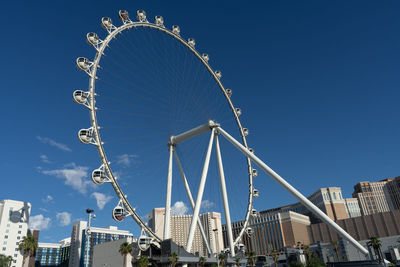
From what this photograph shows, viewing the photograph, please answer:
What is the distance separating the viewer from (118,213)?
30.4 m

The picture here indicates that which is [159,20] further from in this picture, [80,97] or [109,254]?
[109,254]

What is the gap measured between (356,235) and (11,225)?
133062 millimetres

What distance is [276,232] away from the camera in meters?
165

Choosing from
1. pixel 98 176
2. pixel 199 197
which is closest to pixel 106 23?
pixel 98 176

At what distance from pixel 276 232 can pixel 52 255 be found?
4942 inches

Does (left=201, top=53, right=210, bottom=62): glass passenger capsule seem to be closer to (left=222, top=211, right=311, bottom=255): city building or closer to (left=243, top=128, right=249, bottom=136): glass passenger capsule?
(left=243, top=128, right=249, bottom=136): glass passenger capsule

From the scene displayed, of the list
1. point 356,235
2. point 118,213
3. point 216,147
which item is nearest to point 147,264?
point 118,213

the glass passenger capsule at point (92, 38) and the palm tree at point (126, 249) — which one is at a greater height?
the glass passenger capsule at point (92, 38)

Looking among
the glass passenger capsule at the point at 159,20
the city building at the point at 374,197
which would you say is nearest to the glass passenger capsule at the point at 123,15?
the glass passenger capsule at the point at 159,20

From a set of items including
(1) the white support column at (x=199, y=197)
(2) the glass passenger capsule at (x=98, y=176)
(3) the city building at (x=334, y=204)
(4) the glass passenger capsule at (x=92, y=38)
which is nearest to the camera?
(2) the glass passenger capsule at (x=98, y=176)

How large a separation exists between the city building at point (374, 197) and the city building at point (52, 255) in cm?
16993

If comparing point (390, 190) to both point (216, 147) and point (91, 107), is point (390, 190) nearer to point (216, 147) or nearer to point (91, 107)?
point (216, 147)

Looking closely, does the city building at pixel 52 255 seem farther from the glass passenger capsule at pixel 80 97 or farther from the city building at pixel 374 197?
the glass passenger capsule at pixel 80 97

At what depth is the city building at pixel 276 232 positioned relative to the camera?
526 feet
